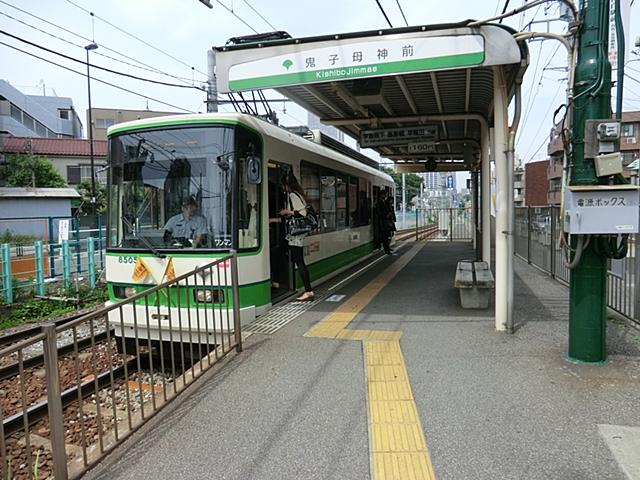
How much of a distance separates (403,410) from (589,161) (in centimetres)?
278

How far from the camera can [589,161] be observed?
4613 mm

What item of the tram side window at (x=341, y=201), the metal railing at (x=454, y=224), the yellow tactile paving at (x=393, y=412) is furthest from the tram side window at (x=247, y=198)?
the metal railing at (x=454, y=224)

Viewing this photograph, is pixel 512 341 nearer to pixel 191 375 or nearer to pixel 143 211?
pixel 191 375

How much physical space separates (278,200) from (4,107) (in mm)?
39900

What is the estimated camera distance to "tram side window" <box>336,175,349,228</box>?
10578mm

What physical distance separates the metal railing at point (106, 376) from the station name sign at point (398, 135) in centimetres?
564

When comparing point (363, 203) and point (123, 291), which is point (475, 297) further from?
point (363, 203)

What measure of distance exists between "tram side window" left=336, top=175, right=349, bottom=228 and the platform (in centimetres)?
448

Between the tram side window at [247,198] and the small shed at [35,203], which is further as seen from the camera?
the small shed at [35,203]

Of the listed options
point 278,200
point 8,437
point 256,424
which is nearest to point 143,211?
point 278,200

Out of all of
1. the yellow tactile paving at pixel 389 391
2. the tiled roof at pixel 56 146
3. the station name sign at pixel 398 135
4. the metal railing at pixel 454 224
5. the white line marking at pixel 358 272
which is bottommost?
the yellow tactile paving at pixel 389 391

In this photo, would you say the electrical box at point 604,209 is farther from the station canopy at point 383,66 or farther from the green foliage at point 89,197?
the green foliage at point 89,197

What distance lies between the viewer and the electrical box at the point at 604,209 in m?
4.40

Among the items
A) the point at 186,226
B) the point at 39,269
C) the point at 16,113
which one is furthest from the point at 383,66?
the point at 16,113
